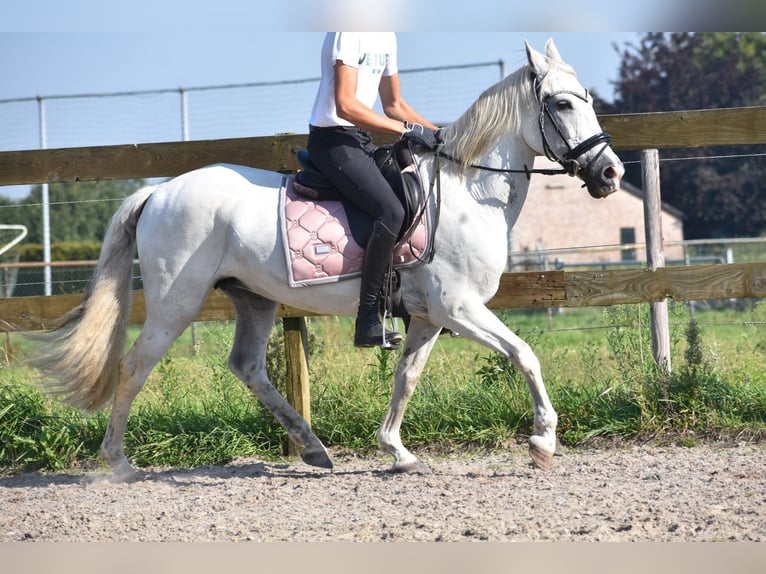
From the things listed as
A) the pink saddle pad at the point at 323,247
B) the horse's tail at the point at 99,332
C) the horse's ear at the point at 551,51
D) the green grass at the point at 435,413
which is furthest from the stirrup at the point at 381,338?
the horse's ear at the point at 551,51

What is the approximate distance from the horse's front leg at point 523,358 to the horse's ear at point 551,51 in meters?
1.52

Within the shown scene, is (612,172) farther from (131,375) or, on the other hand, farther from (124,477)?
(124,477)

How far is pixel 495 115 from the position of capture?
520 centimetres

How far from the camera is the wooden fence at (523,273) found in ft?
19.0

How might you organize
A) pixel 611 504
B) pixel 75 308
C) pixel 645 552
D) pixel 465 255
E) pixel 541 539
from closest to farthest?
pixel 645 552 → pixel 541 539 → pixel 611 504 → pixel 465 255 → pixel 75 308

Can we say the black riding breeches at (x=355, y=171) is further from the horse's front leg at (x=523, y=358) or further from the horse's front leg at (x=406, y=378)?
the horse's front leg at (x=406, y=378)

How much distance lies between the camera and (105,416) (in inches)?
246

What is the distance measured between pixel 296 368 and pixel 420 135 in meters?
1.88

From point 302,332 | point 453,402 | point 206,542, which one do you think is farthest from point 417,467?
point 206,542

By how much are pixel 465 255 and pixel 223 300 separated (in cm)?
193

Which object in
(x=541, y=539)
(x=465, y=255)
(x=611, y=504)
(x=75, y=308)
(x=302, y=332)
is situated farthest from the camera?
(x=302, y=332)

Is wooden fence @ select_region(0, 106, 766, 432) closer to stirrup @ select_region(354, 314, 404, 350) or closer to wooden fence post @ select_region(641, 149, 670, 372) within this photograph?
wooden fence post @ select_region(641, 149, 670, 372)

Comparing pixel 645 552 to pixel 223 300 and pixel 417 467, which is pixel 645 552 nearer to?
pixel 417 467

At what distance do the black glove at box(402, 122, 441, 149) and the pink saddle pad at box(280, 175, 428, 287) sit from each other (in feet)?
1.44
